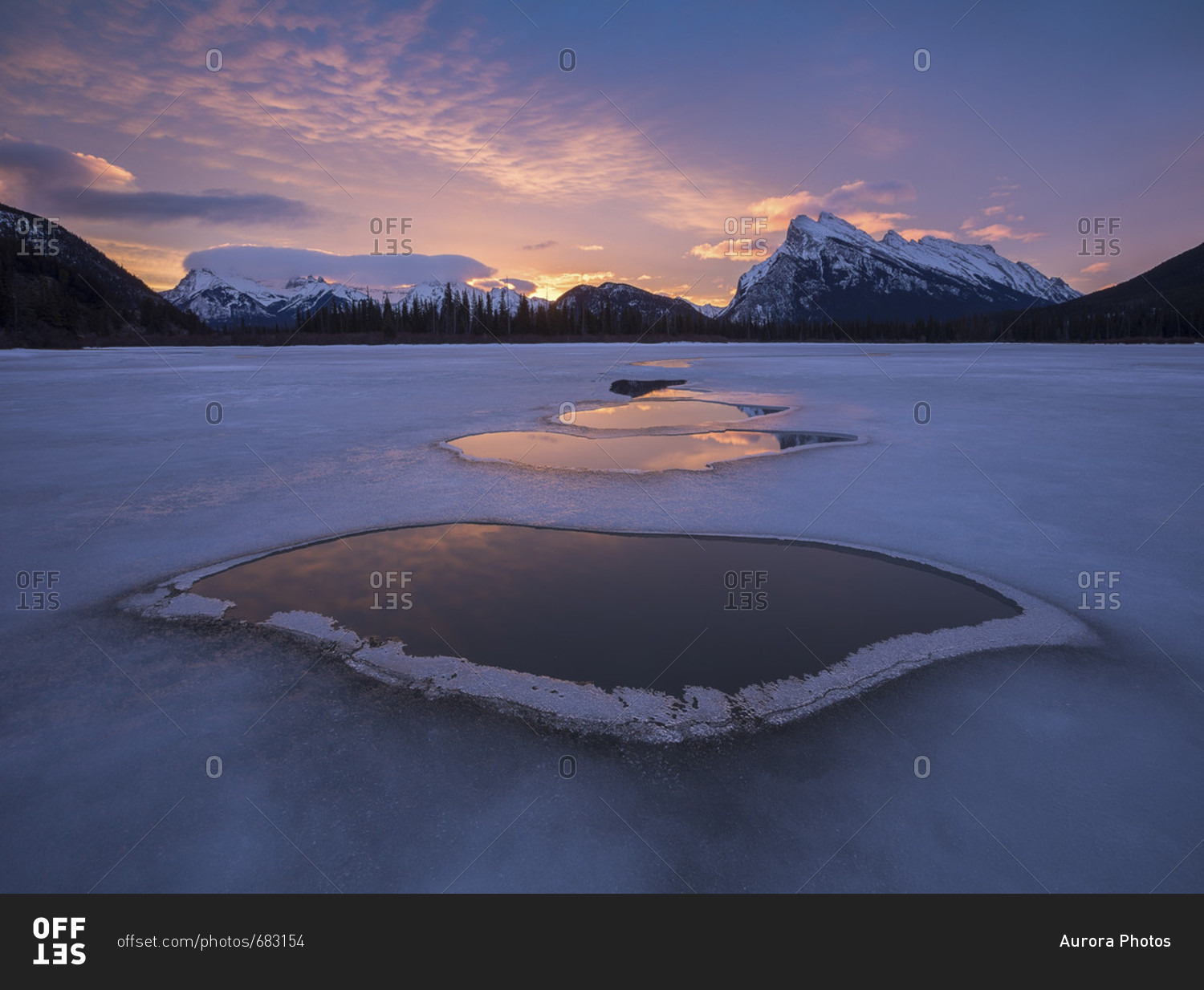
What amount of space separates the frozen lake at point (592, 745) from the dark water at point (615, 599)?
0.60 metres

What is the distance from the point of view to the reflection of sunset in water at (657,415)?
17125 mm

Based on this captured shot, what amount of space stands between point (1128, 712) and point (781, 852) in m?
3.02

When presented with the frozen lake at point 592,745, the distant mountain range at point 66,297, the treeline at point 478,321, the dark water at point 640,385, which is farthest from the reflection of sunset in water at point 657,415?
the treeline at point 478,321

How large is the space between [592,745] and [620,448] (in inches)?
380

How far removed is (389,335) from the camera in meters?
92.2

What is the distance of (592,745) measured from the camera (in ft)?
13.5

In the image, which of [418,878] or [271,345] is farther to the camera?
[271,345]
